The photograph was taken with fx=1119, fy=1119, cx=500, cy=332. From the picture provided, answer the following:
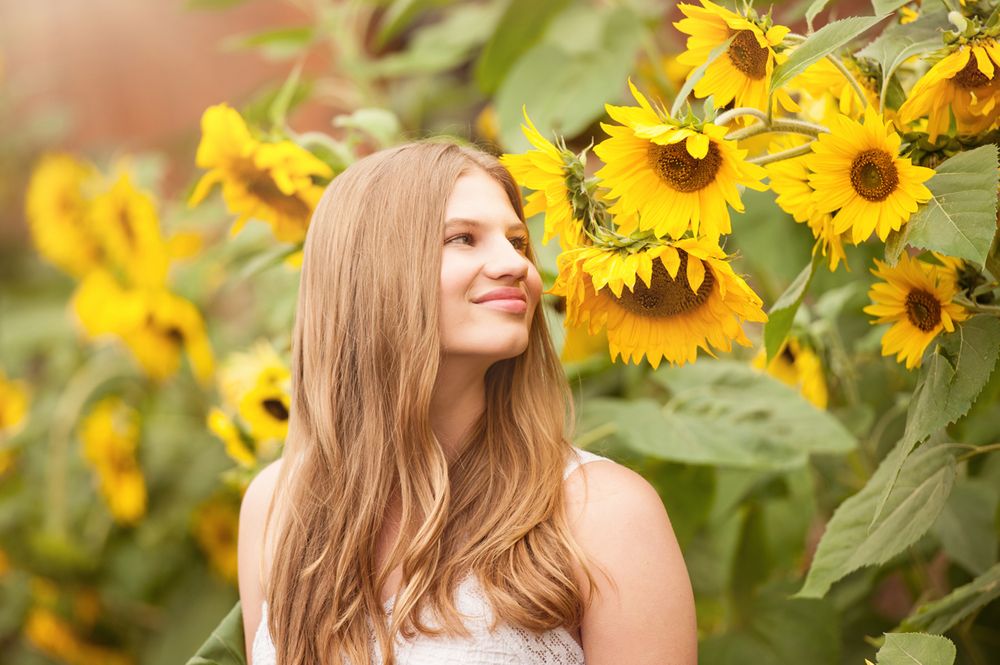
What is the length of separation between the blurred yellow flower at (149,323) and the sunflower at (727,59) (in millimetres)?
997

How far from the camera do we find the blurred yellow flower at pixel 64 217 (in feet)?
5.72

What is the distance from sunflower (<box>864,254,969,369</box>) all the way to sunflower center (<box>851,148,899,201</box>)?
0.24 feet

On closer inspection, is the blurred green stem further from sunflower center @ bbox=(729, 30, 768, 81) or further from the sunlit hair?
sunflower center @ bbox=(729, 30, 768, 81)

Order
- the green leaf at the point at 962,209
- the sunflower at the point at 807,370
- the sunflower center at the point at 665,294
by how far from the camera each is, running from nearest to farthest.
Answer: the green leaf at the point at 962,209, the sunflower center at the point at 665,294, the sunflower at the point at 807,370

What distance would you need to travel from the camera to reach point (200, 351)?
1567 millimetres

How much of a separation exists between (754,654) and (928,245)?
652 millimetres

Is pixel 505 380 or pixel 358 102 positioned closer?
pixel 505 380

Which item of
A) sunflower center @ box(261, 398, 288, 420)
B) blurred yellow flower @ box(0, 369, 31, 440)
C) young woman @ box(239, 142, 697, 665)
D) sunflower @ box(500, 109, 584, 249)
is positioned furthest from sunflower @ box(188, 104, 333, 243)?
blurred yellow flower @ box(0, 369, 31, 440)

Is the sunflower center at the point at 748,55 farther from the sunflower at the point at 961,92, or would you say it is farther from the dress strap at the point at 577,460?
the dress strap at the point at 577,460

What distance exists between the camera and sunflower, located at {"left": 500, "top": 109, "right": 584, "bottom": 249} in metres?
0.75

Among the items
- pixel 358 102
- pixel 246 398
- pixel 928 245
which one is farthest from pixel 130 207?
pixel 928 245

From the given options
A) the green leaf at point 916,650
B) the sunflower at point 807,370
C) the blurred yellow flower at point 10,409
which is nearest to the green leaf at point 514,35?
the sunflower at point 807,370

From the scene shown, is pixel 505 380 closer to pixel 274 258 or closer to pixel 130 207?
pixel 274 258

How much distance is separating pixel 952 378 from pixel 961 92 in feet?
0.62
